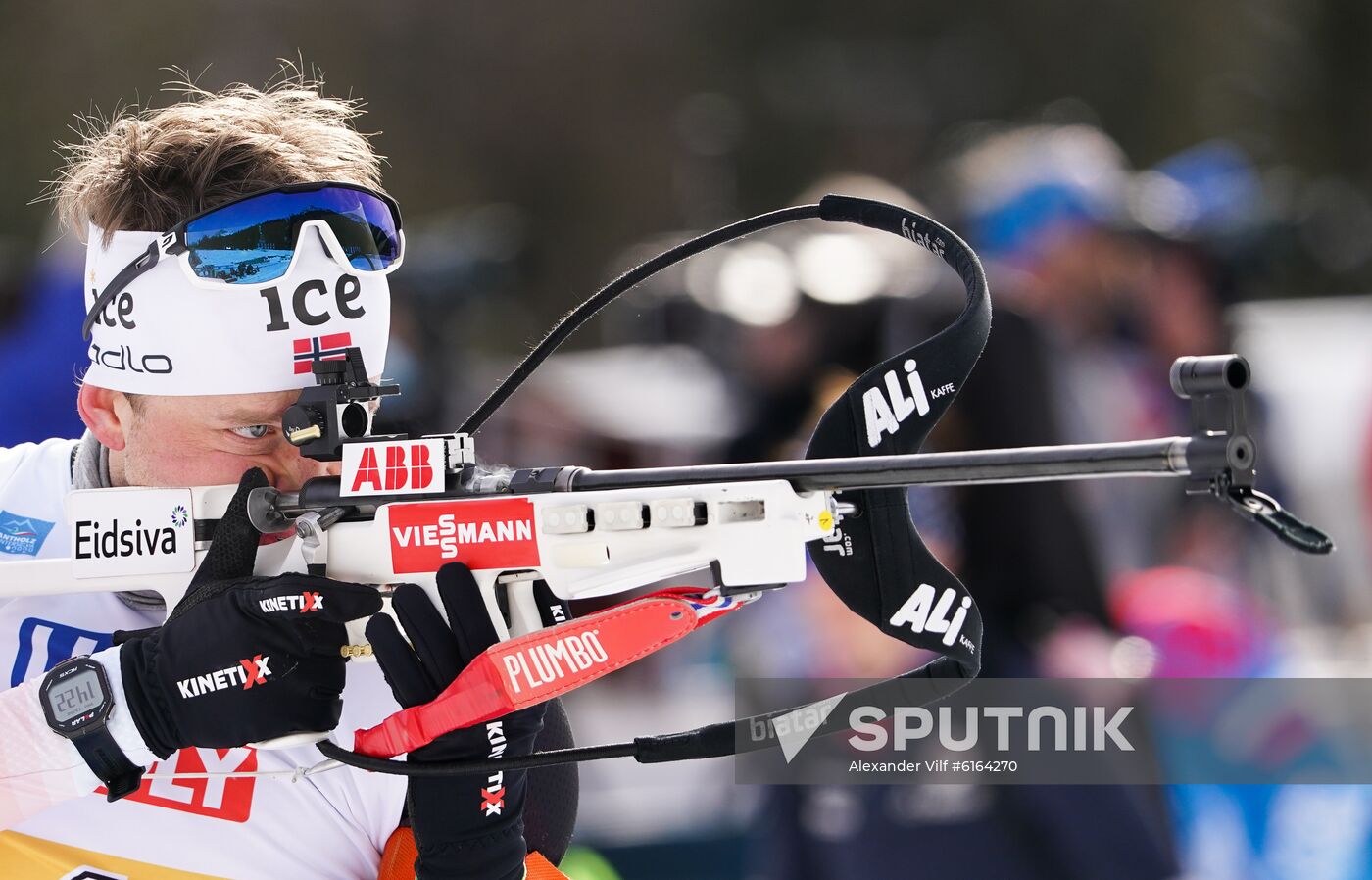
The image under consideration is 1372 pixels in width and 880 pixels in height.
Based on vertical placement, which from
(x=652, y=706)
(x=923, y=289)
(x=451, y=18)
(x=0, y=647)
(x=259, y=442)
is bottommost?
(x=652, y=706)

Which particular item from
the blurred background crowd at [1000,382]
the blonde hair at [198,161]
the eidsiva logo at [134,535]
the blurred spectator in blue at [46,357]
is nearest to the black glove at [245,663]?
the eidsiva logo at [134,535]

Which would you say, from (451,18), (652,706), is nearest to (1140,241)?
(652,706)

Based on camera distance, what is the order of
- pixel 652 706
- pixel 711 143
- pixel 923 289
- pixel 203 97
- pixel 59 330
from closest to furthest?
1. pixel 203 97
2. pixel 923 289
3. pixel 59 330
4. pixel 652 706
5. pixel 711 143

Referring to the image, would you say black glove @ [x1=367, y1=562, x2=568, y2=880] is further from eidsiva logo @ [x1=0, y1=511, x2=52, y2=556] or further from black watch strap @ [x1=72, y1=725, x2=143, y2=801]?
eidsiva logo @ [x1=0, y1=511, x2=52, y2=556]

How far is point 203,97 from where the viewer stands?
9.61ft

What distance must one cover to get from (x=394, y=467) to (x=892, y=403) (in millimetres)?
740

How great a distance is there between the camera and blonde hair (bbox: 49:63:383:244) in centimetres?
255

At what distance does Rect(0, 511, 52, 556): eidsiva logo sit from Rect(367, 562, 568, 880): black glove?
0.80m

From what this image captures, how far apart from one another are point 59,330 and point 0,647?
2.70 meters

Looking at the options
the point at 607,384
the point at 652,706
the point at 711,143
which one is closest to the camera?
the point at 652,706

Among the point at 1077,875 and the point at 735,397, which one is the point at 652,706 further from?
the point at 1077,875

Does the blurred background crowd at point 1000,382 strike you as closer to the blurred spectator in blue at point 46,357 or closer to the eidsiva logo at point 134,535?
the blurred spectator in blue at point 46,357

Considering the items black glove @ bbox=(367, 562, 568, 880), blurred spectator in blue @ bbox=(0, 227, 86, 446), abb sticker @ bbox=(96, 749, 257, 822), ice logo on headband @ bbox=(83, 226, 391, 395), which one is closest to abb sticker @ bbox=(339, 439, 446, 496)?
black glove @ bbox=(367, 562, 568, 880)

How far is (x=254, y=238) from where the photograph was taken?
247 cm
